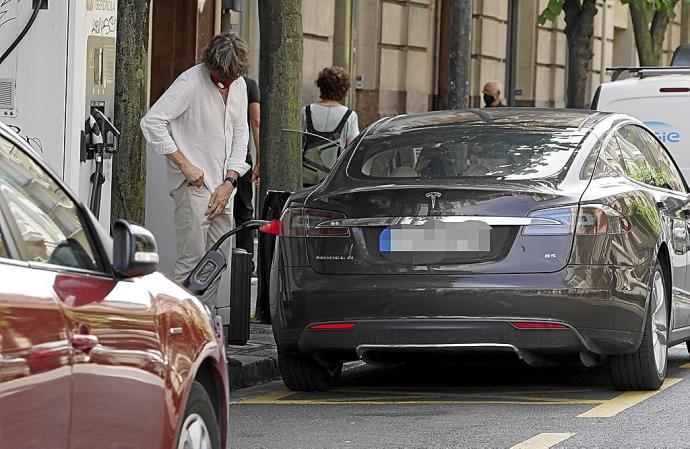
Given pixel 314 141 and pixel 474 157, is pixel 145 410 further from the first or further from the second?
pixel 314 141

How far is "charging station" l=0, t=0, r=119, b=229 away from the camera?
9672mm

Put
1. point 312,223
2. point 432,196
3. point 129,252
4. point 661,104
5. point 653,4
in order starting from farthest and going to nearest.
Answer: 1. point 653,4
2. point 661,104
3. point 312,223
4. point 432,196
5. point 129,252

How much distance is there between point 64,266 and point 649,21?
25632 millimetres

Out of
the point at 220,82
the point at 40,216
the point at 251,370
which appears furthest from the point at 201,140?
the point at 40,216

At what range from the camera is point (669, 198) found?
395 inches

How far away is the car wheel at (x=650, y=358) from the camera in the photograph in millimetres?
9070

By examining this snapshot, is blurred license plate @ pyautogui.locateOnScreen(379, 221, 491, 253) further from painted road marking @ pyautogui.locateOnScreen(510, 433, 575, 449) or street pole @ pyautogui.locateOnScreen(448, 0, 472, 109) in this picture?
street pole @ pyautogui.locateOnScreen(448, 0, 472, 109)

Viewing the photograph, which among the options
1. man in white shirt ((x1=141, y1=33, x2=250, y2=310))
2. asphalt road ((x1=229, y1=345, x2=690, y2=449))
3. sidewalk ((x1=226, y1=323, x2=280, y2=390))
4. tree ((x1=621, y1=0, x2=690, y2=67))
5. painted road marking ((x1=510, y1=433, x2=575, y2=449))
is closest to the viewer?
painted road marking ((x1=510, y1=433, x2=575, y2=449))

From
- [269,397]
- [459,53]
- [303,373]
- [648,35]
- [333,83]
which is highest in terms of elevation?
[648,35]

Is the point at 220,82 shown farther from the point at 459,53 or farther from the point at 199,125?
the point at 459,53

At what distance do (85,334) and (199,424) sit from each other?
1.00m

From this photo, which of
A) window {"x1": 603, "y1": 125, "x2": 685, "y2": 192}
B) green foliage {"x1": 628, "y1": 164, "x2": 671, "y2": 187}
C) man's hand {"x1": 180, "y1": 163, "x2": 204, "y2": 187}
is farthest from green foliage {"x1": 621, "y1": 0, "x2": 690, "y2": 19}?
man's hand {"x1": 180, "y1": 163, "x2": 204, "y2": 187}

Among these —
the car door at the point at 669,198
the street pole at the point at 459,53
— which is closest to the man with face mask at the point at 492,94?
the street pole at the point at 459,53

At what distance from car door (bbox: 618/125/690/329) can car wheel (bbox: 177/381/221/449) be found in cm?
469
